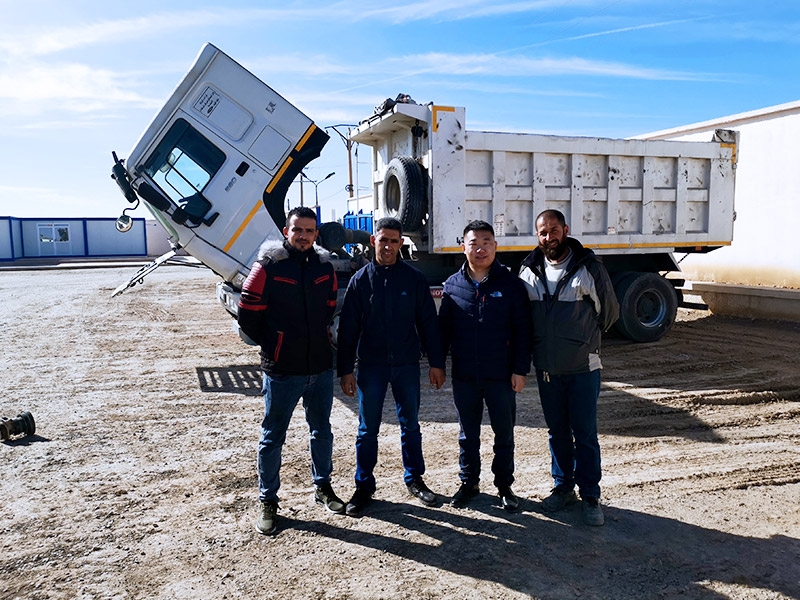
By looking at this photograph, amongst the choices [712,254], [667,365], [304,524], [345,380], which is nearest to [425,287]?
[345,380]

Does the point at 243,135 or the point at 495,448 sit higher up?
the point at 243,135

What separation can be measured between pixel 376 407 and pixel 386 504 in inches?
23.8

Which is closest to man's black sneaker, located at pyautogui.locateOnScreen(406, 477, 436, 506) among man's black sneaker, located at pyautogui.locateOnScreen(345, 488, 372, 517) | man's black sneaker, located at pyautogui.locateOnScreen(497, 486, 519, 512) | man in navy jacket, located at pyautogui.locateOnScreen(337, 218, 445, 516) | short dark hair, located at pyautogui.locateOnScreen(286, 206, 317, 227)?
man in navy jacket, located at pyautogui.locateOnScreen(337, 218, 445, 516)

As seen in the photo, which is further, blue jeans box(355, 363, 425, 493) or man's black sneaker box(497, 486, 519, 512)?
blue jeans box(355, 363, 425, 493)

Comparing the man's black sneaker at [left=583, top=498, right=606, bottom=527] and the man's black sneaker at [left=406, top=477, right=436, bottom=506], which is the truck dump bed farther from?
the man's black sneaker at [left=583, top=498, right=606, bottom=527]

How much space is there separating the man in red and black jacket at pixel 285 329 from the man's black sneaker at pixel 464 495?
2.26 ft

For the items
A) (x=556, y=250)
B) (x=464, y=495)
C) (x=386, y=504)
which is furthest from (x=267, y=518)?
(x=556, y=250)

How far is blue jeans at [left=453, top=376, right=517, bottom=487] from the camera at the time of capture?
3820mm

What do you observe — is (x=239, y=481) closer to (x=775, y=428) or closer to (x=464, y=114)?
(x=775, y=428)

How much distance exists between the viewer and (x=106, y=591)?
9.92 ft

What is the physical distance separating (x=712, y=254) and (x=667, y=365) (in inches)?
270

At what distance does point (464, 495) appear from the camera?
392 cm

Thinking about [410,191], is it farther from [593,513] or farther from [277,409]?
[593,513]

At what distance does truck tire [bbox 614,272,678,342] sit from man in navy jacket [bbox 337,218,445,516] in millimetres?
5472
